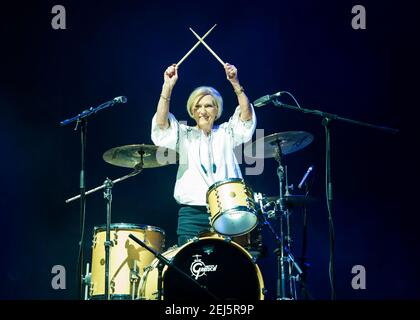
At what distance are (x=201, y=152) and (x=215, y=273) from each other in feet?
3.38

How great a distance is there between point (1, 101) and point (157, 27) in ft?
5.40

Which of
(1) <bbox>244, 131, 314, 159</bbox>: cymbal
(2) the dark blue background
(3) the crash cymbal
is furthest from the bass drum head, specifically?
(2) the dark blue background

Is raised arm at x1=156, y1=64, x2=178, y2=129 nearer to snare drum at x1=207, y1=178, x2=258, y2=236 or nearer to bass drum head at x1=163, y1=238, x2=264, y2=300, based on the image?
snare drum at x1=207, y1=178, x2=258, y2=236

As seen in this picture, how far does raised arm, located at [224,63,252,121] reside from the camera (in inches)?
169

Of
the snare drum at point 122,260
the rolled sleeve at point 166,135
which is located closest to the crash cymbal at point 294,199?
the rolled sleeve at point 166,135

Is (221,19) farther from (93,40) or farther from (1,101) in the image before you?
(1,101)

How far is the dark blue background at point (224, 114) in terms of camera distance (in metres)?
5.35

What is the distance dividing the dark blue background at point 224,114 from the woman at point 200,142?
3.14 ft

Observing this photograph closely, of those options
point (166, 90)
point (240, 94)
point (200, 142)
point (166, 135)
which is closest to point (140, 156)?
point (166, 135)

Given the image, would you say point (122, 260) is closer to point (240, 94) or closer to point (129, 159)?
point (129, 159)

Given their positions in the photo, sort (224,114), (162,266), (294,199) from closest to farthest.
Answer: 1. (162,266)
2. (294,199)
3. (224,114)

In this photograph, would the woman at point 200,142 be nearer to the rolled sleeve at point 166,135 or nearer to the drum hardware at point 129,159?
the rolled sleeve at point 166,135

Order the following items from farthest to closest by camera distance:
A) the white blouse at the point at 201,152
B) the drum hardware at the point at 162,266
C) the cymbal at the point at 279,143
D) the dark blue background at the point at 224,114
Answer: the dark blue background at the point at 224,114 < the cymbal at the point at 279,143 < the white blouse at the point at 201,152 < the drum hardware at the point at 162,266

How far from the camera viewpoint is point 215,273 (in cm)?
390
